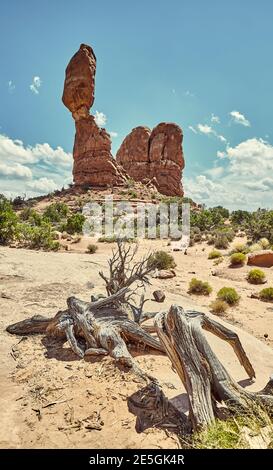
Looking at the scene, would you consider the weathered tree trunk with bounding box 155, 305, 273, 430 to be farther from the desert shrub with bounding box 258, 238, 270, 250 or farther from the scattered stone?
the desert shrub with bounding box 258, 238, 270, 250

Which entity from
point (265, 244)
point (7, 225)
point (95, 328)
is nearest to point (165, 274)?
point (95, 328)

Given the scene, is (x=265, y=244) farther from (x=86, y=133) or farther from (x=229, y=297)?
(x=86, y=133)

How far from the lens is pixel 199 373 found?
358cm

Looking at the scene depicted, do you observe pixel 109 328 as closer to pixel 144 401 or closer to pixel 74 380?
pixel 74 380

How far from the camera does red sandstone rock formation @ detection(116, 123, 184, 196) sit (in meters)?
62.2

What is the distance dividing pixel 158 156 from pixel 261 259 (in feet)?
163

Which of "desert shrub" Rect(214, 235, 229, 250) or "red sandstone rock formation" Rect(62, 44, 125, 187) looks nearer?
"desert shrub" Rect(214, 235, 229, 250)

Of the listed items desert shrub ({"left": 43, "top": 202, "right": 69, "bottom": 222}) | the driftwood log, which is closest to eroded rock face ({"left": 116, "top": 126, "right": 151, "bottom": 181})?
desert shrub ({"left": 43, "top": 202, "right": 69, "bottom": 222})

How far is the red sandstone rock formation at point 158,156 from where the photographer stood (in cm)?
6225

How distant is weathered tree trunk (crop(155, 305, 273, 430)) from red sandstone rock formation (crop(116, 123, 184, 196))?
190 feet

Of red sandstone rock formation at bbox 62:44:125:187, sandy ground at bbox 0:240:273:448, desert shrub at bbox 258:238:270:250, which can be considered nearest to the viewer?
sandy ground at bbox 0:240:273:448

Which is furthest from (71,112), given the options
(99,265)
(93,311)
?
(93,311)

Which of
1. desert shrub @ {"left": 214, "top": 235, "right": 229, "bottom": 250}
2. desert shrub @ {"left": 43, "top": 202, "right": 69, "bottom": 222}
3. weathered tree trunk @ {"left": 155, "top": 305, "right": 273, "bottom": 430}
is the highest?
desert shrub @ {"left": 43, "top": 202, "right": 69, "bottom": 222}

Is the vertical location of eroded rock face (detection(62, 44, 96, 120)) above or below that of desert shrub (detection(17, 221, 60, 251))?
above
